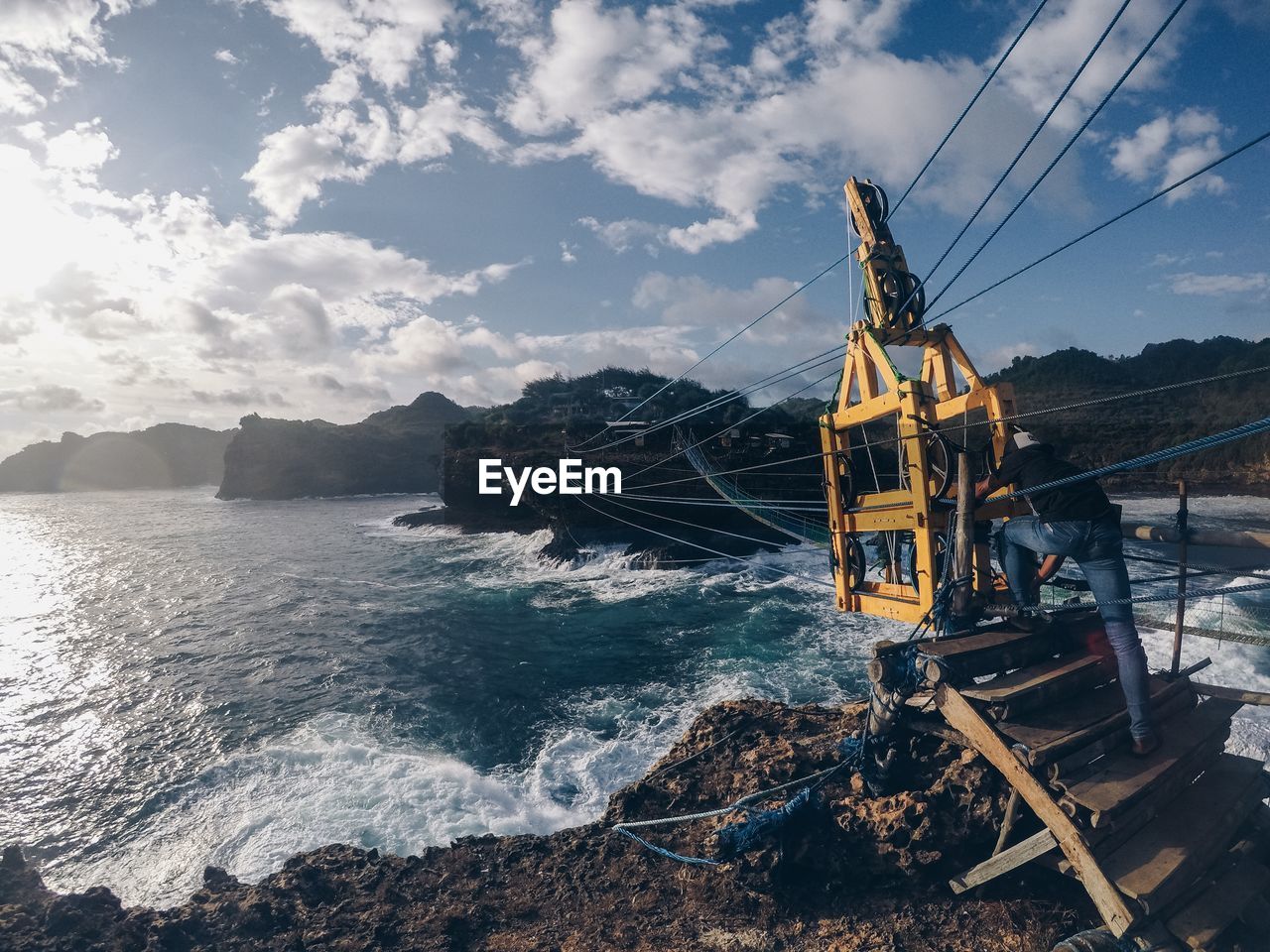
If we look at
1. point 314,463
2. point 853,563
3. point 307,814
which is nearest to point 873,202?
point 853,563

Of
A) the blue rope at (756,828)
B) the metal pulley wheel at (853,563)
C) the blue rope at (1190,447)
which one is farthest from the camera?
the metal pulley wheel at (853,563)

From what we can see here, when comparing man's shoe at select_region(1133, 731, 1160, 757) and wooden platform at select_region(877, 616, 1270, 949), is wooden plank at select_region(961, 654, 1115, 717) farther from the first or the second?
man's shoe at select_region(1133, 731, 1160, 757)

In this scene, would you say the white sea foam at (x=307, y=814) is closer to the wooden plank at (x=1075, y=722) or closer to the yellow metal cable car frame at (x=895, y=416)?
the yellow metal cable car frame at (x=895, y=416)

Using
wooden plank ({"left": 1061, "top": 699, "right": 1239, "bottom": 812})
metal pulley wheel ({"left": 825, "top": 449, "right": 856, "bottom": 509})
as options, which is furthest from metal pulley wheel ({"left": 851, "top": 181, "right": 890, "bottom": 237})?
wooden plank ({"left": 1061, "top": 699, "right": 1239, "bottom": 812})

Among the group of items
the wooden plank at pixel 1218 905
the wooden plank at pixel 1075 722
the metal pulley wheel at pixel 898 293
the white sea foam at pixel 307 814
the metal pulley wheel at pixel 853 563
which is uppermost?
the metal pulley wheel at pixel 898 293

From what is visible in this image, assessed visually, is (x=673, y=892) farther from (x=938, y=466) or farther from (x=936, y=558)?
(x=938, y=466)

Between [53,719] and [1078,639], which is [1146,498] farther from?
[53,719]

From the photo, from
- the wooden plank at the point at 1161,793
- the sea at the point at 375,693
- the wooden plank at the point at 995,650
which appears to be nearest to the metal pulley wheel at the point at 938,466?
the wooden plank at the point at 995,650
